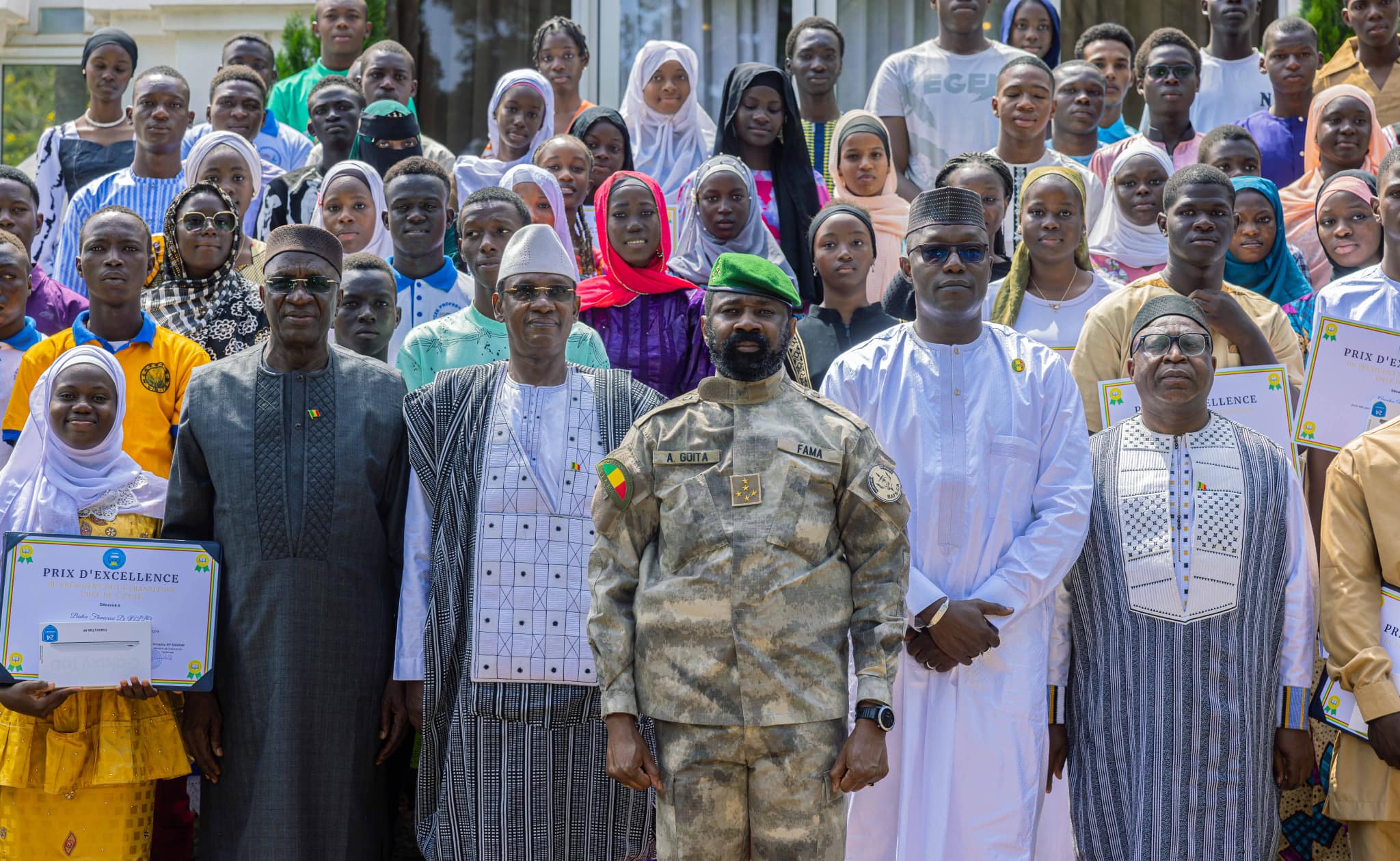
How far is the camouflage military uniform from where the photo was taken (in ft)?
13.8

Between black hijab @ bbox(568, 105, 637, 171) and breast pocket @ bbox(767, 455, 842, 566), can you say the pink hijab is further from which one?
breast pocket @ bbox(767, 455, 842, 566)

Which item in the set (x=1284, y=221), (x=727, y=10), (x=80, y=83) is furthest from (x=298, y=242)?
(x=80, y=83)

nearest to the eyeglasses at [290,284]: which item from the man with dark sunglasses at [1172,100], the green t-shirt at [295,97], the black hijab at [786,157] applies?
the black hijab at [786,157]

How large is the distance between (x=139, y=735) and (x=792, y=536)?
2.45 metres

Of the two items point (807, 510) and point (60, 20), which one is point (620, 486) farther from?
point (60, 20)

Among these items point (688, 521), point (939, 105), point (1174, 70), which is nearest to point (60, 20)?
point (939, 105)

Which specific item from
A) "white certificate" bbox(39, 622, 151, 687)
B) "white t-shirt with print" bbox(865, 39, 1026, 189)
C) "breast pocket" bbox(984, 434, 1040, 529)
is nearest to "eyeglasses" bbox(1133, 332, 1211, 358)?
"breast pocket" bbox(984, 434, 1040, 529)

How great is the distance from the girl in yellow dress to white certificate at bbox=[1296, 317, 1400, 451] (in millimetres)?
4172

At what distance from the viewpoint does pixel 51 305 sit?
7129 millimetres

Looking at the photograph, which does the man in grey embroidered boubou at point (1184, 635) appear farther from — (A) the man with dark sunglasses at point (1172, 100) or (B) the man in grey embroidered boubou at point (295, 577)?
(A) the man with dark sunglasses at point (1172, 100)

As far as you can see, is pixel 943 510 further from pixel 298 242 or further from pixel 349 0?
pixel 349 0

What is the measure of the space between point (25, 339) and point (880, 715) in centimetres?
412

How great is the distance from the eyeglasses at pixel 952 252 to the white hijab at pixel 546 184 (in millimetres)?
2487

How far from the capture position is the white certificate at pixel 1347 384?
5660mm
